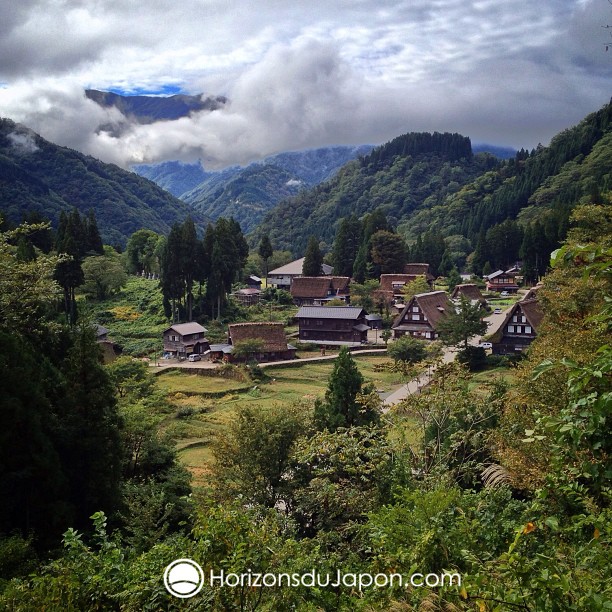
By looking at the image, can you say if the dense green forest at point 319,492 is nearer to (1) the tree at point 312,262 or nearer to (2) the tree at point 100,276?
(2) the tree at point 100,276

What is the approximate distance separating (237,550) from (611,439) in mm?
3253

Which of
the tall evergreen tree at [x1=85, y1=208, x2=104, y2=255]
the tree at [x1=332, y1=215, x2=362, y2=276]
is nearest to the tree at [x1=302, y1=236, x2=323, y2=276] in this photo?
the tree at [x1=332, y1=215, x2=362, y2=276]

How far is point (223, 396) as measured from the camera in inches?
1110

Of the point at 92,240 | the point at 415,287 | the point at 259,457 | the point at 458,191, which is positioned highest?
the point at 458,191

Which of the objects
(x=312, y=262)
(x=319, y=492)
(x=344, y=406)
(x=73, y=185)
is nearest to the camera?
(x=319, y=492)

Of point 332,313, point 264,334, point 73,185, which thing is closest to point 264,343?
point 264,334

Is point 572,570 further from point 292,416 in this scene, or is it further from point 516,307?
point 516,307

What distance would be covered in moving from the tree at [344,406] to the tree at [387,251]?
1435 inches

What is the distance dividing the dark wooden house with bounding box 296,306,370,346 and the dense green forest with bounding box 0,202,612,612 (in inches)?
852

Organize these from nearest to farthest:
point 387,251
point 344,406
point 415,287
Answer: point 344,406 < point 415,287 < point 387,251

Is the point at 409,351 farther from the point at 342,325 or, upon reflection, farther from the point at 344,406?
the point at 344,406

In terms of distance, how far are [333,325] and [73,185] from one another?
8077 centimetres

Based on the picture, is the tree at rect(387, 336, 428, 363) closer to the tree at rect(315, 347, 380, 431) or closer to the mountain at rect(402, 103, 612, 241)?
the tree at rect(315, 347, 380, 431)

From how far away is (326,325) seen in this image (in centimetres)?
3959
